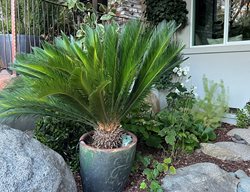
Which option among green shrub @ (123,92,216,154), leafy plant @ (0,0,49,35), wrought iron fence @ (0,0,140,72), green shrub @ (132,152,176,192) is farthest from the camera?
leafy plant @ (0,0,49,35)

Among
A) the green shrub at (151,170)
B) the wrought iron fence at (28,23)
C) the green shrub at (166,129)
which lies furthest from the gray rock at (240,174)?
the wrought iron fence at (28,23)

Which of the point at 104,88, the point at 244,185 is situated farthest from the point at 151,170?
the point at 104,88

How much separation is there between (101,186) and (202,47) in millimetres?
3647

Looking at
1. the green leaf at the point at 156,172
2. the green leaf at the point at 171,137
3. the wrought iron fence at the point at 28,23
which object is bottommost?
the green leaf at the point at 156,172

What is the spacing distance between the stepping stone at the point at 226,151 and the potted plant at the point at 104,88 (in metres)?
1.24

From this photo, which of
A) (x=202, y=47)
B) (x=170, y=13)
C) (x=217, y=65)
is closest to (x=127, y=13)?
(x=170, y=13)

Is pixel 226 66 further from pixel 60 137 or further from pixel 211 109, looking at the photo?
pixel 60 137

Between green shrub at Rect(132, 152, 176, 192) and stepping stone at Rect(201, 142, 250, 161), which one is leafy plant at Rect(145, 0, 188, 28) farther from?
green shrub at Rect(132, 152, 176, 192)

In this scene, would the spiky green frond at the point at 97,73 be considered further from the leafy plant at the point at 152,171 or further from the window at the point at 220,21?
the window at the point at 220,21

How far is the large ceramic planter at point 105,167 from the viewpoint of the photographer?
7.15 ft

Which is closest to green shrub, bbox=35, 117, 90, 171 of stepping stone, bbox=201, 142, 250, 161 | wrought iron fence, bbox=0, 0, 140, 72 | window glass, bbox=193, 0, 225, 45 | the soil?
the soil

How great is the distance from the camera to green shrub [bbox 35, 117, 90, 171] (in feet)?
8.66

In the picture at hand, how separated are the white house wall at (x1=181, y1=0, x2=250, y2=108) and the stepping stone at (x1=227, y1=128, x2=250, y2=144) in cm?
80

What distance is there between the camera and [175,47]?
7.72 feet
